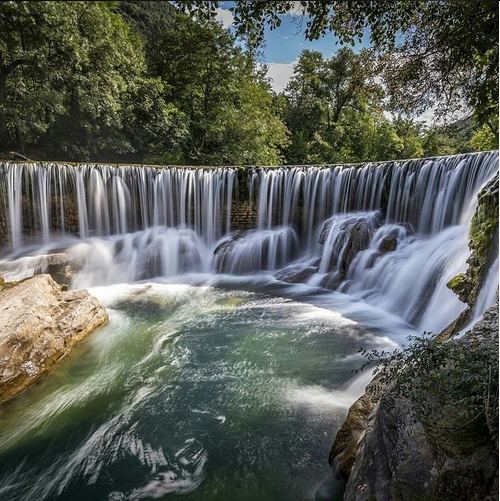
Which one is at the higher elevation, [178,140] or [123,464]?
[178,140]

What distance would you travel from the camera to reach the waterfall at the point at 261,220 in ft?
30.7

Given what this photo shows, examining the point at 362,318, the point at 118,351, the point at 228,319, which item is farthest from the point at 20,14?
the point at 362,318

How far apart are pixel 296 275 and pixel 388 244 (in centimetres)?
298

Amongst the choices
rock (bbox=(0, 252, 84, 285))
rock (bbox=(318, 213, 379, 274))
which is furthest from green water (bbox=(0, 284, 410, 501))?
rock (bbox=(0, 252, 84, 285))

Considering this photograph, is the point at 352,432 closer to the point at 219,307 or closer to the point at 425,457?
the point at 425,457

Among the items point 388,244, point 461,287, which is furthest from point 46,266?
point 461,287

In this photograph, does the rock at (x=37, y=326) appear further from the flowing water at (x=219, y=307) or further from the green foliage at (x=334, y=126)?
the green foliage at (x=334, y=126)

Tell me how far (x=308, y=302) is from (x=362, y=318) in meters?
1.59

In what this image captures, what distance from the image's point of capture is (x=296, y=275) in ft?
36.0

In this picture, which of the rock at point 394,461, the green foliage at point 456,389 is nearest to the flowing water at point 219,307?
the rock at point 394,461

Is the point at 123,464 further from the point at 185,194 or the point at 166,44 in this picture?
the point at 166,44

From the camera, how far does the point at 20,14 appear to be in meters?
7.55

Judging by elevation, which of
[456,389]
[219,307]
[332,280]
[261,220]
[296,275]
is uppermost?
[456,389]

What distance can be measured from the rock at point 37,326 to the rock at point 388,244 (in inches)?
304
